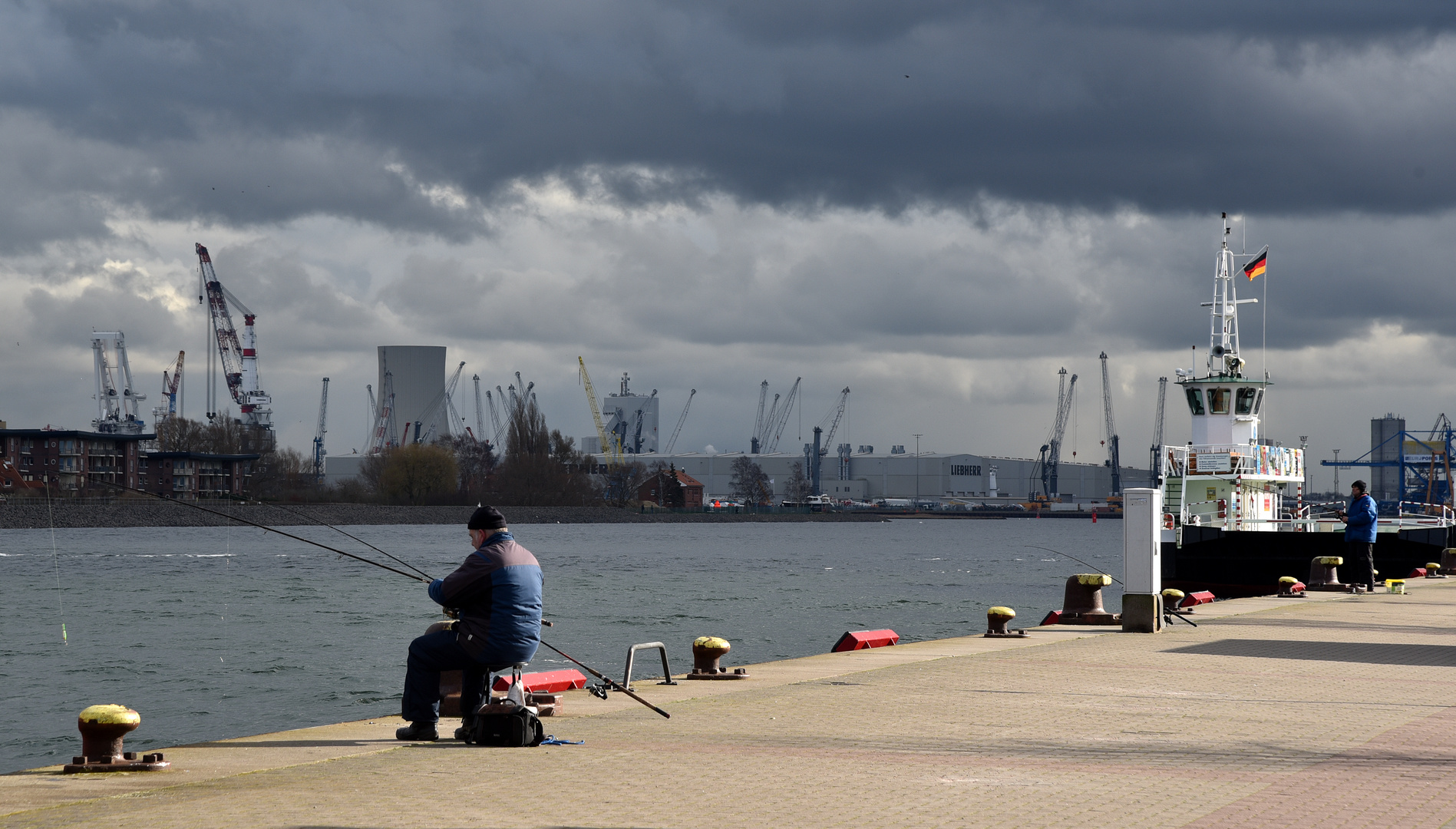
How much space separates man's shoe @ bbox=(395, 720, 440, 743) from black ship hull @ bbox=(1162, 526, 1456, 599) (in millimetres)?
33141

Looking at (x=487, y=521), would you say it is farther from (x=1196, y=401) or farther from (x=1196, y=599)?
(x=1196, y=401)

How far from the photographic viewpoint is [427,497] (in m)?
159

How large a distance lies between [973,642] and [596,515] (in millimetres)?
151744

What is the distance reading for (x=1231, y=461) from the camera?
41906 millimetres

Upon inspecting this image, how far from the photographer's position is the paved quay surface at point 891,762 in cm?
732

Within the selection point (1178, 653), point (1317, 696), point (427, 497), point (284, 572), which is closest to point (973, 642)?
point (1178, 653)

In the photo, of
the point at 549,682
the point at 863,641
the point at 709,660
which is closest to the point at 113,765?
the point at 549,682

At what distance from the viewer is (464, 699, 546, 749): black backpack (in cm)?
945

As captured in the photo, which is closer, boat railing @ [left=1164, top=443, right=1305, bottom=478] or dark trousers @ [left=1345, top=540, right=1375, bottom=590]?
dark trousers @ [left=1345, top=540, right=1375, bottom=590]

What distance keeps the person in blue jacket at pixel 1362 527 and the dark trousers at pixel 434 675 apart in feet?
64.1

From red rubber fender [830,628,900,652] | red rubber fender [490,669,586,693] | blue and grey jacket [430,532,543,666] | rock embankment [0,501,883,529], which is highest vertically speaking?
blue and grey jacket [430,532,543,666]

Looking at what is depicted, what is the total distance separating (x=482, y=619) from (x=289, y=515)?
104447mm

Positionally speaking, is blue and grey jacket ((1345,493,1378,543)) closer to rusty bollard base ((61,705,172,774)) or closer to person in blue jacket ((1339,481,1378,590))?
person in blue jacket ((1339,481,1378,590))

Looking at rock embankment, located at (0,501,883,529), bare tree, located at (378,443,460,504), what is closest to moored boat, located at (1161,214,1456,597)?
rock embankment, located at (0,501,883,529)
